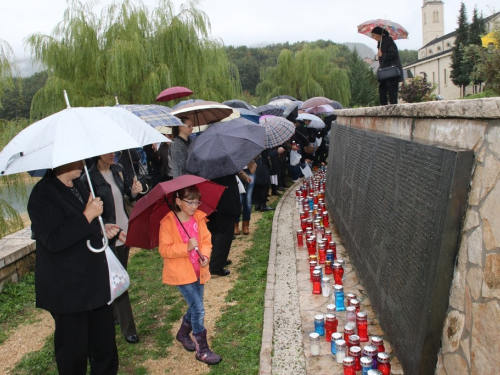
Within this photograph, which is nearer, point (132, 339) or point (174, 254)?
point (174, 254)

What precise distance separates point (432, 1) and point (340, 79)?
239ft

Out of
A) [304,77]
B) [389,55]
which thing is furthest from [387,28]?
[304,77]

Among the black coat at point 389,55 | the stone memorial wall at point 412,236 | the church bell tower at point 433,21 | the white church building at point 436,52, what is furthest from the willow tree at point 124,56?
the church bell tower at point 433,21

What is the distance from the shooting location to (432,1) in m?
89.9

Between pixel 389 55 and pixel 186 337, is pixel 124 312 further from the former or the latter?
Result: pixel 389 55

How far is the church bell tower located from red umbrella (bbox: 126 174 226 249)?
100 m

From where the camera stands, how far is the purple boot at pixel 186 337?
409 centimetres

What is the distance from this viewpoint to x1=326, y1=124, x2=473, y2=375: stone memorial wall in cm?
273

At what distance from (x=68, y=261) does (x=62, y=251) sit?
0.08m

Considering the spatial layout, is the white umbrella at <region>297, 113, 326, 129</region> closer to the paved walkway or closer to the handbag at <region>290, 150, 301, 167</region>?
the handbag at <region>290, 150, 301, 167</region>

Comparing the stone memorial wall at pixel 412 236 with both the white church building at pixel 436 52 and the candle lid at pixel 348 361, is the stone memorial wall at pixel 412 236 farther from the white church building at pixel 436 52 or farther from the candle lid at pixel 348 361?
the white church building at pixel 436 52

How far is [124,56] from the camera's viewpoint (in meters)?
12.1

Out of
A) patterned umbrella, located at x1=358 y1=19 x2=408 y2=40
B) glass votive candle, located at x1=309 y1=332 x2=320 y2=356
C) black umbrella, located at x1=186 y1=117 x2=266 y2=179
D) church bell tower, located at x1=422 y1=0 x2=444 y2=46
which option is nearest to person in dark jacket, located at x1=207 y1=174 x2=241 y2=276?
black umbrella, located at x1=186 y1=117 x2=266 y2=179

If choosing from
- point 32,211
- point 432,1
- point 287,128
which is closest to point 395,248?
point 32,211
